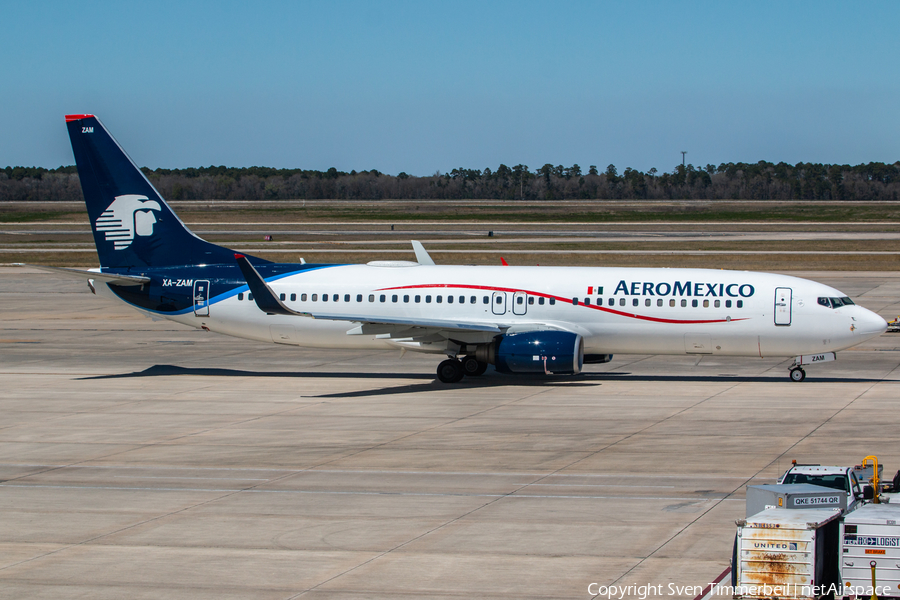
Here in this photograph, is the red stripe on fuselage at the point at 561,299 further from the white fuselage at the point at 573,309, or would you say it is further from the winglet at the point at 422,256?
the winglet at the point at 422,256

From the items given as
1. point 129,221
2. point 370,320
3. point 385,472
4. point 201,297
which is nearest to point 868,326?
point 370,320

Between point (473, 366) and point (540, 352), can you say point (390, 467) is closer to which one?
point (540, 352)

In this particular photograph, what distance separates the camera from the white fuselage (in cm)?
3069

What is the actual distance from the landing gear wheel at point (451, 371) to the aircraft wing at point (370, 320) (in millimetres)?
1418

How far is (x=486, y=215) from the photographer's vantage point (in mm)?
156375

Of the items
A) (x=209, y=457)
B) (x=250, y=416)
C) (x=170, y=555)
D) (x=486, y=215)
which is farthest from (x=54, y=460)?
(x=486, y=215)

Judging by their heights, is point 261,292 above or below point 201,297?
above

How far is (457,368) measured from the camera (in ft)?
105

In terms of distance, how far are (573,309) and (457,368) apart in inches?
164

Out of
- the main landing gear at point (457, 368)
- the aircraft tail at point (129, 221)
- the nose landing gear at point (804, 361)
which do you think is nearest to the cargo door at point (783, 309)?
the nose landing gear at point (804, 361)

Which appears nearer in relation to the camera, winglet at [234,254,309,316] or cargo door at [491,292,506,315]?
winglet at [234,254,309,316]

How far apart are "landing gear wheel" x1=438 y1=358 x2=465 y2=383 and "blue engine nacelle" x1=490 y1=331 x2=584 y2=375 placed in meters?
1.57

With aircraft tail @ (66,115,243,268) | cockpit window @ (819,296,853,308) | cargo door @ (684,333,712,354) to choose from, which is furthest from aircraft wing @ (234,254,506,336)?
cockpit window @ (819,296,853,308)
